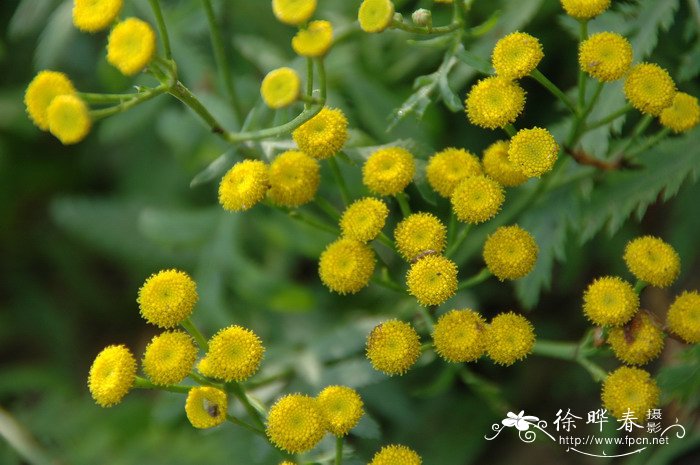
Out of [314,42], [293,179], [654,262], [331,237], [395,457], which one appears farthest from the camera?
[331,237]

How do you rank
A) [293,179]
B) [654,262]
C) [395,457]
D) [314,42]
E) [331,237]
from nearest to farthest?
[314,42], [395,457], [654,262], [293,179], [331,237]

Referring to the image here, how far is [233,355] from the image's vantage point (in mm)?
2104

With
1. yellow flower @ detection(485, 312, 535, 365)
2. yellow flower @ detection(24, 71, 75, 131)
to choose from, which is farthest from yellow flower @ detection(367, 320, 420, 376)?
yellow flower @ detection(24, 71, 75, 131)

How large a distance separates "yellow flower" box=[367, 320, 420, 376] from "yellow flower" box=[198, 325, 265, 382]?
1.04ft

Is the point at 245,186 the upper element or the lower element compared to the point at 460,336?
upper

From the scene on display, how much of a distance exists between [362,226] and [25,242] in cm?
336

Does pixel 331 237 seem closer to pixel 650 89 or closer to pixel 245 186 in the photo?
pixel 245 186

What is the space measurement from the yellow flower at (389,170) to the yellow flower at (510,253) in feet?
1.00

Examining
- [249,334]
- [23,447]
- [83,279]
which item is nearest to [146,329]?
[83,279]

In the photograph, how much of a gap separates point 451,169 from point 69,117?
3.41 ft

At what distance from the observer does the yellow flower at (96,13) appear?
6.75 ft

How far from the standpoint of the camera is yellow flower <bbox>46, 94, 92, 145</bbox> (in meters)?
1.93

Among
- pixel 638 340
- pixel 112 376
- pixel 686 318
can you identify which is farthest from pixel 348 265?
pixel 686 318

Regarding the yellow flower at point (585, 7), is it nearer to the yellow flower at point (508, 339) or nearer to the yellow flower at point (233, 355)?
the yellow flower at point (508, 339)
